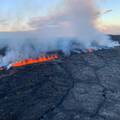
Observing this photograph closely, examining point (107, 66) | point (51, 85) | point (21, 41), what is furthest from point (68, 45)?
point (51, 85)

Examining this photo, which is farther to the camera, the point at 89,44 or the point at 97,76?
the point at 89,44

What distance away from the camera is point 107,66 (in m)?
30.7

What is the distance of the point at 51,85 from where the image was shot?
81.9 feet

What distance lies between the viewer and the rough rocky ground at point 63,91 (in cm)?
2086

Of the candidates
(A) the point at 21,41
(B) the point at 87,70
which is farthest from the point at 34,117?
(A) the point at 21,41

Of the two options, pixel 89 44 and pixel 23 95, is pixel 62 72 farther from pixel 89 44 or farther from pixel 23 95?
pixel 89 44

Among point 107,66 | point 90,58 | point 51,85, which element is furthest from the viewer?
point 90,58

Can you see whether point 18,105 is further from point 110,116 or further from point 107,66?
point 107,66

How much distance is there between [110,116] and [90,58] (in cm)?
1337

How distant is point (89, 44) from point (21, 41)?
1074 cm

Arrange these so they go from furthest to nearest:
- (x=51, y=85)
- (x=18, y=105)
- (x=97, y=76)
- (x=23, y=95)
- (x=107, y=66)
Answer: (x=107, y=66), (x=97, y=76), (x=51, y=85), (x=23, y=95), (x=18, y=105)

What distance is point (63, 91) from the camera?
23.9 m

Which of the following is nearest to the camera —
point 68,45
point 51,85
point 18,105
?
point 18,105

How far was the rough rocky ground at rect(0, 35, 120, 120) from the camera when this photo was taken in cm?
2086
